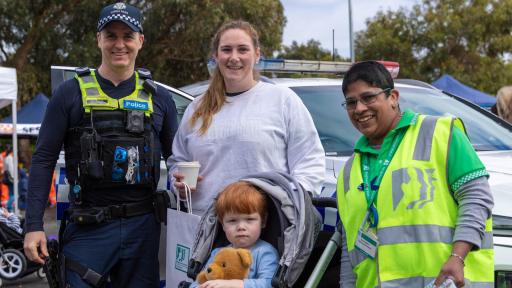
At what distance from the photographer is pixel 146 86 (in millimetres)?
3426

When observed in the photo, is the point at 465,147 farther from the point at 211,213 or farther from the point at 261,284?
the point at 211,213

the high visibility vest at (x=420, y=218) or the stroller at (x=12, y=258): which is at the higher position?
the high visibility vest at (x=420, y=218)

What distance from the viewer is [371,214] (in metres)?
2.42

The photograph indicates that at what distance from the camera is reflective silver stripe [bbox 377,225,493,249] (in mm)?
2277

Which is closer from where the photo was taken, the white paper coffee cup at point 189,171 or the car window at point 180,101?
the white paper coffee cup at point 189,171

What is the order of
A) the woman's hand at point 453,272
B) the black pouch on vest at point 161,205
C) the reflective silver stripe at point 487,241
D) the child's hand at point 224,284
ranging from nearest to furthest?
the woman's hand at point 453,272 → the reflective silver stripe at point 487,241 → the child's hand at point 224,284 → the black pouch on vest at point 161,205

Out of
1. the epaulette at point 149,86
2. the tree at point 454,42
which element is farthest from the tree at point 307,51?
the epaulette at point 149,86

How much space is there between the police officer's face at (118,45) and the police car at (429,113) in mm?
1176

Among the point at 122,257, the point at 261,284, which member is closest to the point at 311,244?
the point at 261,284

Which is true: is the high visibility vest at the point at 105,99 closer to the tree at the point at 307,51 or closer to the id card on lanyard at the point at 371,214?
the id card on lanyard at the point at 371,214

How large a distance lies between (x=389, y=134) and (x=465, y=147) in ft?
0.92

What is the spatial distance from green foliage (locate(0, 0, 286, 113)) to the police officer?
50.4ft

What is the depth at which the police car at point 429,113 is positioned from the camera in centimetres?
286

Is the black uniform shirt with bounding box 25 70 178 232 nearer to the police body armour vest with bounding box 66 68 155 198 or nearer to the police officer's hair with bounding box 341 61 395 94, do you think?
the police body armour vest with bounding box 66 68 155 198
